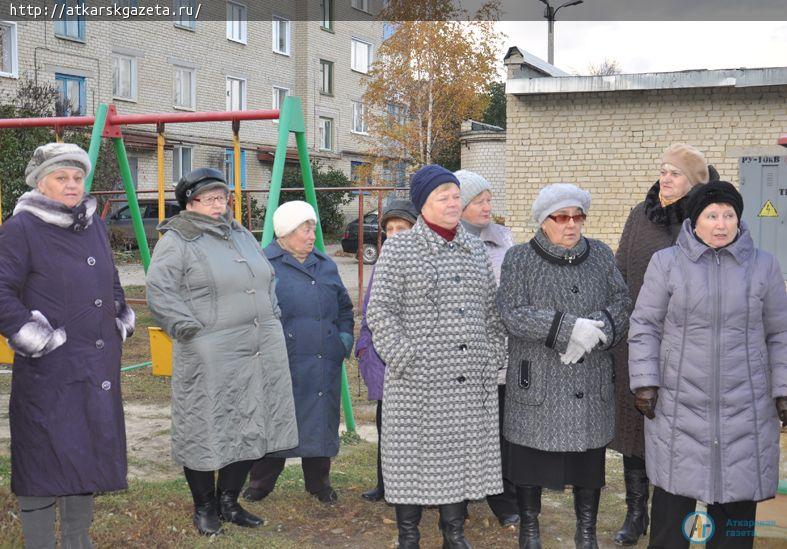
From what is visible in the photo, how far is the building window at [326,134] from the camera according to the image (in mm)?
31072

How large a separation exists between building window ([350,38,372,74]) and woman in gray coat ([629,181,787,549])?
3008cm

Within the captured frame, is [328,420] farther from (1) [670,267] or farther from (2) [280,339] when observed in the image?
(1) [670,267]

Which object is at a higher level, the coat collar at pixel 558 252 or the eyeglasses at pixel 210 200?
the eyeglasses at pixel 210 200

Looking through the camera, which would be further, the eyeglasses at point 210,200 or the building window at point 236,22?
the building window at point 236,22

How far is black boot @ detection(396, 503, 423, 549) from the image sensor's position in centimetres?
355

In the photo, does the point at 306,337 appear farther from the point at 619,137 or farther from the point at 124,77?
the point at 124,77

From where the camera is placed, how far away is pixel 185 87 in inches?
1025

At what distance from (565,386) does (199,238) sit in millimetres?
1697

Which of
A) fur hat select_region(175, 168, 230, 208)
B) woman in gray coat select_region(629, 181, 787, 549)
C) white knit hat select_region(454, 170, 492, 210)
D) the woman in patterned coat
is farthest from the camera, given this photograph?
white knit hat select_region(454, 170, 492, 210)

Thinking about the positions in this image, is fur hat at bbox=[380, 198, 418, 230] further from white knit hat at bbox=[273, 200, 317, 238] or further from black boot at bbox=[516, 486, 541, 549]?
black boot at bbox=[516, 486, 541, 549]

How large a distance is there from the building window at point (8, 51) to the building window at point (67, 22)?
4.66 feet

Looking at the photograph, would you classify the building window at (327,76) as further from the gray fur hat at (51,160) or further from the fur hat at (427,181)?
the gray fur hat at (51,160)

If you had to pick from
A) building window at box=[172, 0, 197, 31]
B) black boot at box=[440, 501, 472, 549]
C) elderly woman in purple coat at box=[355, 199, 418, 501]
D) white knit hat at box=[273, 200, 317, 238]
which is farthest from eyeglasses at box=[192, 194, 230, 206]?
building window at box=[172, 0, 197, 31]

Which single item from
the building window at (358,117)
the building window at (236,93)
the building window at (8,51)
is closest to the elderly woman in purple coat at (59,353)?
the building window at (8,51)
